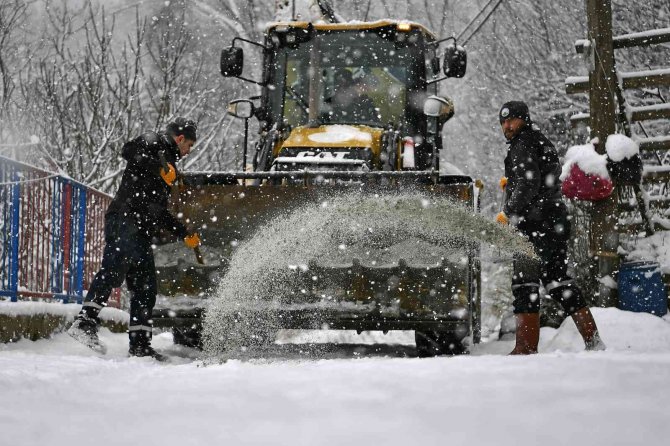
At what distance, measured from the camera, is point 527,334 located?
613cm

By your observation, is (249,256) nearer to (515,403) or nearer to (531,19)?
(515,403)

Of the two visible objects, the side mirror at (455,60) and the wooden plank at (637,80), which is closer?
the side mirror at (455,60)

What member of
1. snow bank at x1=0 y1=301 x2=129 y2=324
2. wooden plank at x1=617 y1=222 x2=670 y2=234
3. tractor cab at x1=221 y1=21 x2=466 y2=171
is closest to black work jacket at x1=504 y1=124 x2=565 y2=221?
tractor cab at x1=221 y1=21 x2=466 y2=171

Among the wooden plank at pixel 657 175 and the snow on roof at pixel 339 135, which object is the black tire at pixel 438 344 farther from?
the wooden plank at pixel 657 175

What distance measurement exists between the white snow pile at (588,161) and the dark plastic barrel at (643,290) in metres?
0.88

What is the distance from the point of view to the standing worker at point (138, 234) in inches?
258

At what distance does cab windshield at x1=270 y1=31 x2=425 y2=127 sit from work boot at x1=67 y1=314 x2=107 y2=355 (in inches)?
112

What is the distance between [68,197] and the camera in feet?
27.2

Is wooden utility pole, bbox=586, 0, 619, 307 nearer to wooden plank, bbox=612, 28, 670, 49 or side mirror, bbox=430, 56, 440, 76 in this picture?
wooden plank, bbox=612, 28, 670, 49

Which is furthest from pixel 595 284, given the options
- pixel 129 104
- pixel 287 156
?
pixel 129 104

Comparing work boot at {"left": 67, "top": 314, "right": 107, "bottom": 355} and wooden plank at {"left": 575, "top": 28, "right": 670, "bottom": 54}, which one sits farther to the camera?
wooden plank at {"left": 575, "top": 28, "right": 670, "bottom": 54}

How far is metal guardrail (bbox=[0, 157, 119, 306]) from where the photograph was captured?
7.17 metres

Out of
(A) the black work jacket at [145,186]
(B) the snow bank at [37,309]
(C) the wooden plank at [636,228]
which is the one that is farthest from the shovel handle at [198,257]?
(C) the wooden plank at [636,228]

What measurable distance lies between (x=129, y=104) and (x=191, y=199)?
7642 mm
